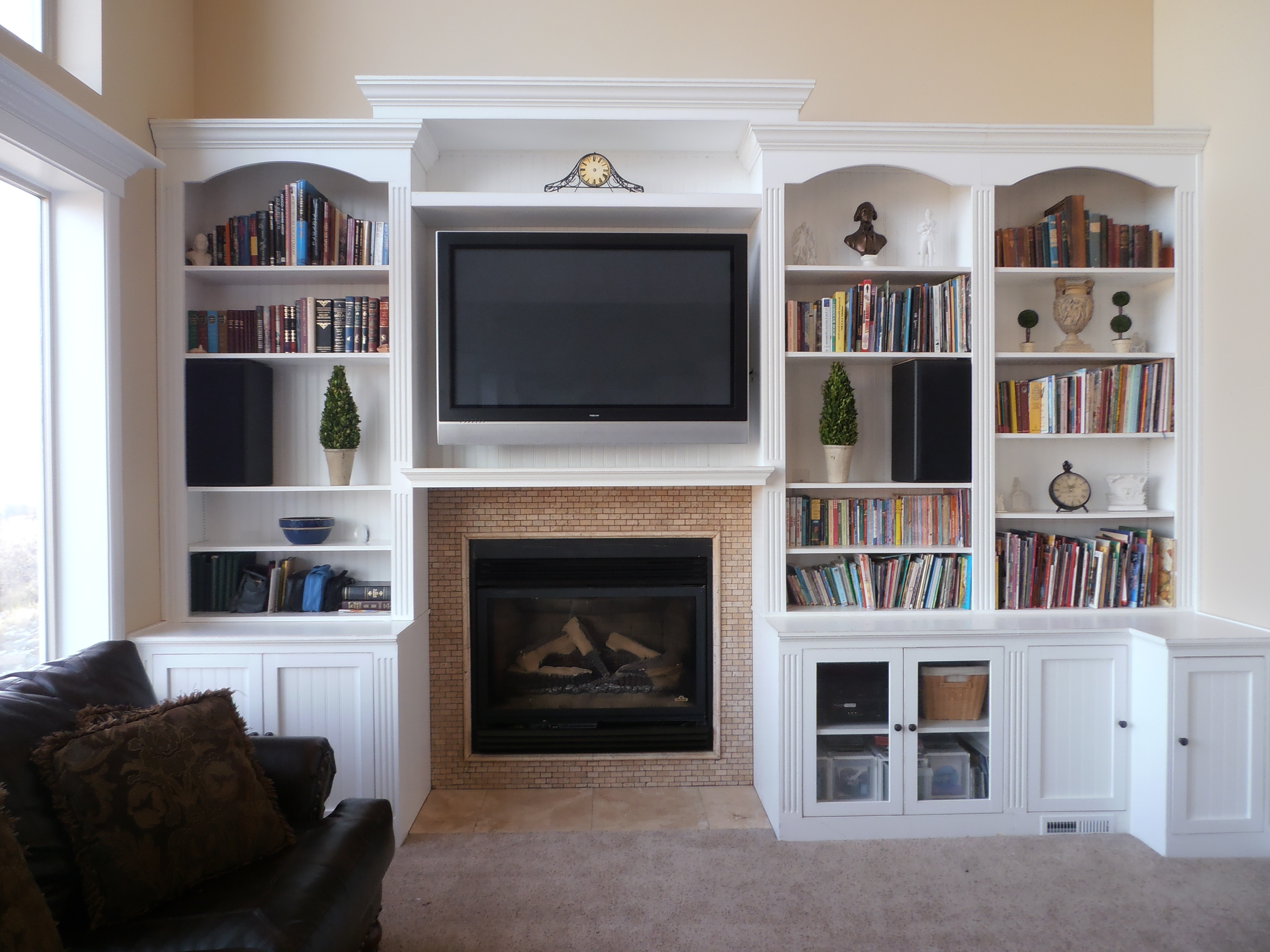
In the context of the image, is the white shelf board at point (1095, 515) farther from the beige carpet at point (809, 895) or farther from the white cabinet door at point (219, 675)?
the white cabinet door at point (219, 675)

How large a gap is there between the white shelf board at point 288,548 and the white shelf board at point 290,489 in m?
0.21

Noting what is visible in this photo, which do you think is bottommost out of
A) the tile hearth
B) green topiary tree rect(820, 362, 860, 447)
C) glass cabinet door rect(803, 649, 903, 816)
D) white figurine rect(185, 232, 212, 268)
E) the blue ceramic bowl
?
the tile hearth

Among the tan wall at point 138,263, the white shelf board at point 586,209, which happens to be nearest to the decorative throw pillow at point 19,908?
the tan wall at point 138,263

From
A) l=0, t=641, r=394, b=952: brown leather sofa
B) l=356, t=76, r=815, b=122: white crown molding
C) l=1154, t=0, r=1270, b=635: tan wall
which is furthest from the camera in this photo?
l=356, t=76, r=815, b=122: white crown molding

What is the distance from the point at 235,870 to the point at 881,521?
2.38 metres

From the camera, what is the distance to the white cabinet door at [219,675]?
2648 millimetres

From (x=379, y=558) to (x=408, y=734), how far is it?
0.75 metres

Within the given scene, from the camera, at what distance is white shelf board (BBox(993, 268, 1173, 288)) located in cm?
299

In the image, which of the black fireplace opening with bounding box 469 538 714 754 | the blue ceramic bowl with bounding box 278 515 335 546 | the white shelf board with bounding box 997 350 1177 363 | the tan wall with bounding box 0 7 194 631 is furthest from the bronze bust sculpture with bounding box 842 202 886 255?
the tan wall with bounding box 0 7 194 631

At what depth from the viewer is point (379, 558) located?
3.24 meters

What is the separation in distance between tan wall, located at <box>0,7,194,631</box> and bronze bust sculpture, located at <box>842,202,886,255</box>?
2633 mm

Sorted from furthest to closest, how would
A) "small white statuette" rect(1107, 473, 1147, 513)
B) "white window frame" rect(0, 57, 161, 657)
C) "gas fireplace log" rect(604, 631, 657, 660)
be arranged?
"gas fireplace log" rect(604, 631, 657, 660) < "small white statuette" rect(1107, 473, 1147, 513) < "white window frame" rect(0, 57, 161, 657)

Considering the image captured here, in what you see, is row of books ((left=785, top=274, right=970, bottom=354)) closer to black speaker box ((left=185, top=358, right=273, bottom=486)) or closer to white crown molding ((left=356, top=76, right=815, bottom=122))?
white crown molding ((left=356, top=76, right=815, bottom=122))

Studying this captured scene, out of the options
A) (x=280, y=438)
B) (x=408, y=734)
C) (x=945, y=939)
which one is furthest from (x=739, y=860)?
(x=280, y=438)
